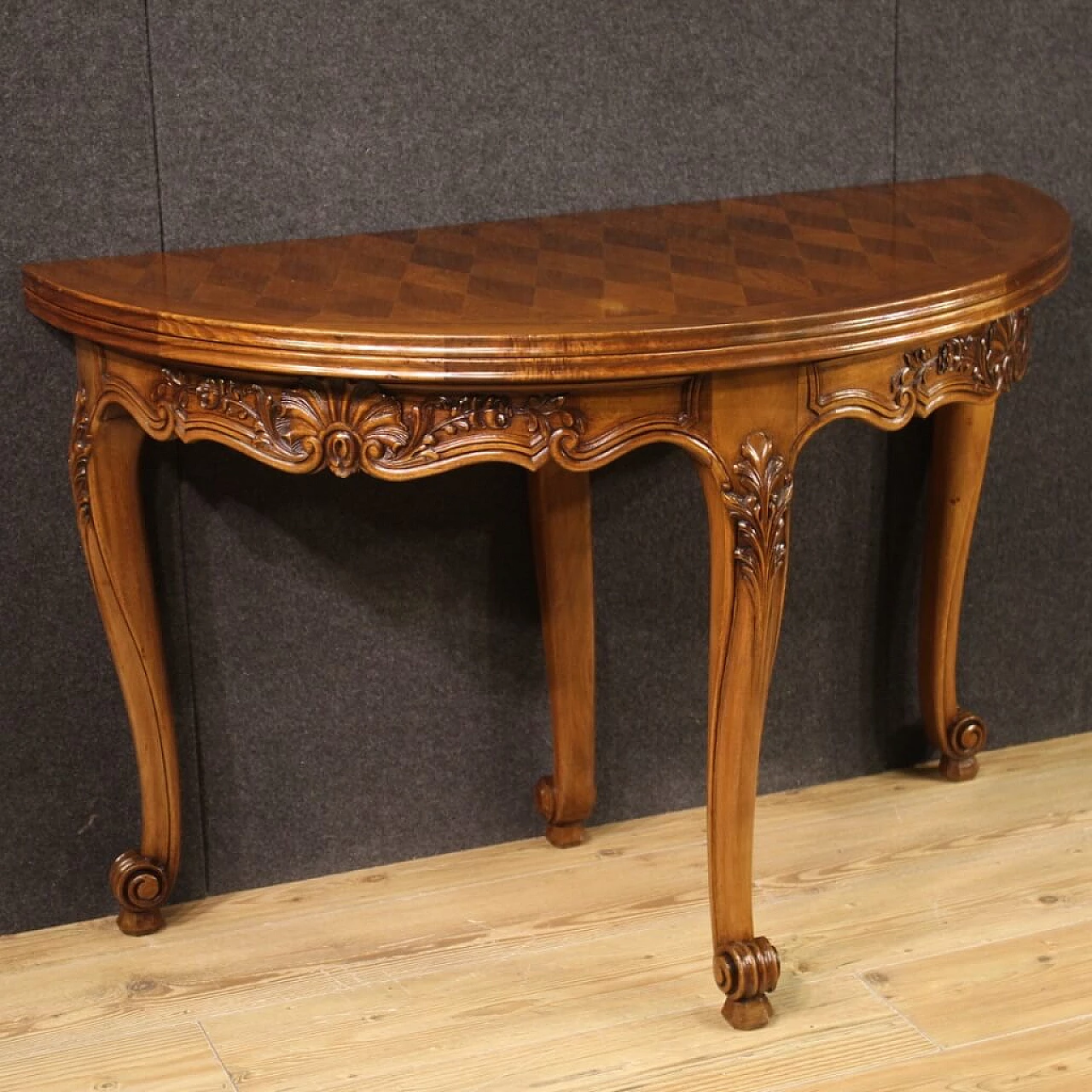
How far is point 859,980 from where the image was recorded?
194 centimetres

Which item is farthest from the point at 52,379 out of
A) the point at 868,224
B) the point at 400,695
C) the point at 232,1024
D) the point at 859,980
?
the point at 859,980

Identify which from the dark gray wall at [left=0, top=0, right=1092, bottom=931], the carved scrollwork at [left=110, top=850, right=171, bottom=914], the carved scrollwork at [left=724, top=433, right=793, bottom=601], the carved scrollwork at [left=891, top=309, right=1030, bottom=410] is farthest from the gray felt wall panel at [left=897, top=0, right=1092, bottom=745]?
the carved scrollwork at [left=110, top=850, right=171, bottom=914]

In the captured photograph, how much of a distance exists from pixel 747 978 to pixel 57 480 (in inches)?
36.3

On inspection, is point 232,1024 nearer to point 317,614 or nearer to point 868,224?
point 317,614

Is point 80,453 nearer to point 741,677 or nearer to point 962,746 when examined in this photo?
Answer: point 741,677

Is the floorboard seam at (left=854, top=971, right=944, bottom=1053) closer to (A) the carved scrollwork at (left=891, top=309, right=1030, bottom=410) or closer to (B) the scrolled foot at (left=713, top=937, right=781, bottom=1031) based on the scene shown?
(B) the scrolled foot at (left=713, top=937, right=781, bottom=1031)

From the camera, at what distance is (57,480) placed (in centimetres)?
197

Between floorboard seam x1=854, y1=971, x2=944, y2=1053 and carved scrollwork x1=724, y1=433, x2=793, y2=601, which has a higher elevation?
carved scrollwork x1=724, y1=433, x2=793, y2=601

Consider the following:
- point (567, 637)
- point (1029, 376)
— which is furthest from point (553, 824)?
point (1029, 376)

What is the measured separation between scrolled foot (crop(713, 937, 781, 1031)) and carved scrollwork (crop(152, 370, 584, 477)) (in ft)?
1.91

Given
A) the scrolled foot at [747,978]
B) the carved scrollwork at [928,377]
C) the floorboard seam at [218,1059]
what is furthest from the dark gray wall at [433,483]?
the scrolled foot at [747,978]

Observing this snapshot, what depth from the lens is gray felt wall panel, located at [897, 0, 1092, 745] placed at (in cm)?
222

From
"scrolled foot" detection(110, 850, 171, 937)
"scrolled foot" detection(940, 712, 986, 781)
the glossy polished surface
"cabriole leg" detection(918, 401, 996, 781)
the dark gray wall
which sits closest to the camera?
the glossy polished surface

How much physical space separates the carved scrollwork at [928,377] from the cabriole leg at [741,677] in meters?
0.09
